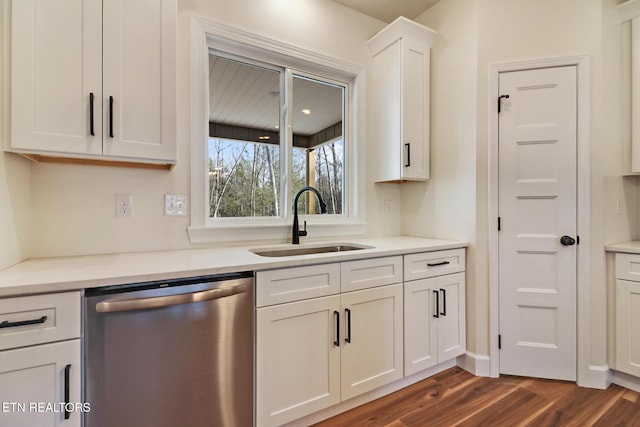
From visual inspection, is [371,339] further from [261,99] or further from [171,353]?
[261,99]

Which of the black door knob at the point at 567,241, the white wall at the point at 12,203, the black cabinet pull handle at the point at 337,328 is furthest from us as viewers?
the black door knob at the point at 567,241

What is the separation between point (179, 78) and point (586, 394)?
3.22 metres

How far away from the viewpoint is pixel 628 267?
193 centimetres

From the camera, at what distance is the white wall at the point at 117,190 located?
1.38 m

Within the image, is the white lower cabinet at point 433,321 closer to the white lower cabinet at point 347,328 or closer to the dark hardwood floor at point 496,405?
the white lower cabinet at point 347,328

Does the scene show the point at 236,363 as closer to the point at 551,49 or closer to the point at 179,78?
the point at 179,78

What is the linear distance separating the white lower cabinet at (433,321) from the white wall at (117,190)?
1.49 m

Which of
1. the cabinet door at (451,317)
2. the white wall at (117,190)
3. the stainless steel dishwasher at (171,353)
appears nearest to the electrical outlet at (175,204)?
the white wall at (117,190)

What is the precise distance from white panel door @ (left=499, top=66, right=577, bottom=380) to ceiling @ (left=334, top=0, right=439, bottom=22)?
97 cm

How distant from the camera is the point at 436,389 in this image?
1.95 meters

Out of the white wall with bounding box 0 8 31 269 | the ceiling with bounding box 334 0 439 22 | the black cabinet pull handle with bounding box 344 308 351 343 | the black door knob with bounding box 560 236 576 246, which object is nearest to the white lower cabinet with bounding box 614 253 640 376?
the black door knob with bounding box 560 236 576 246

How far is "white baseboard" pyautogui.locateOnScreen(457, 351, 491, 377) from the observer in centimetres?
211

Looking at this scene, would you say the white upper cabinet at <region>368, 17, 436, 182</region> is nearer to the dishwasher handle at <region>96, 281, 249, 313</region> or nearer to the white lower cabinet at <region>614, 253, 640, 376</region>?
the white lower cabinet at <region>614, 253, 640, 376</region>

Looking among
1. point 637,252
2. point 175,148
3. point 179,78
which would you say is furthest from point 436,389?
point 179,78
